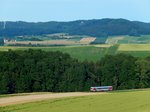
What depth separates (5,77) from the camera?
70125 millimetres

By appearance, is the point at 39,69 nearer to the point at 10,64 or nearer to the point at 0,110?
the point at 10,64

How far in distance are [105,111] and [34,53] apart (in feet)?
165

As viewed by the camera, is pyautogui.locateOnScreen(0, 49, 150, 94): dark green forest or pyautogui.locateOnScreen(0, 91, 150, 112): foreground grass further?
pyautogui.locateOnScreen(0, 49, 150, 94): dark green forest

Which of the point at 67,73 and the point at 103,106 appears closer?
the point at 103,106

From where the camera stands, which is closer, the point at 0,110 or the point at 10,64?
the point at 0,110

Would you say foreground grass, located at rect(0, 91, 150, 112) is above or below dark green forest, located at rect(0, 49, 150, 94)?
above

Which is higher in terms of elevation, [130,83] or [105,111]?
[105,111]

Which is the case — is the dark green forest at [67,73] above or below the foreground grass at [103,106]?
below

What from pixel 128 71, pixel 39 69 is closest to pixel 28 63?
pixel 39 69

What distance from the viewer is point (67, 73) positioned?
244 ft

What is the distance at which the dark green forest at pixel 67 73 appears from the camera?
235 ft

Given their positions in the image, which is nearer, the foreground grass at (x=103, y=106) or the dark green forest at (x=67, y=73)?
the foreground grass at (x=103, y=106)

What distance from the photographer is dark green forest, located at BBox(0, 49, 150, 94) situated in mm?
71750

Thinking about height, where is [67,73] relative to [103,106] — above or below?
below
